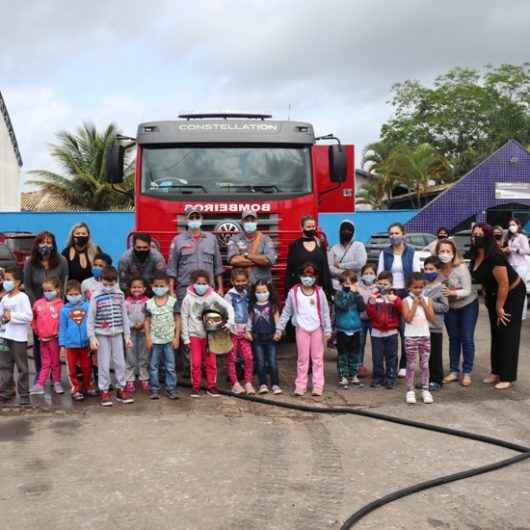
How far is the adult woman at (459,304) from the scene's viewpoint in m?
8.00

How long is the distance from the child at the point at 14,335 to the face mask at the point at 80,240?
92 centimetres

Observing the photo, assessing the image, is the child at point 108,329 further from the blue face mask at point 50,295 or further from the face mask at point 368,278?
the face mask at point 368,278

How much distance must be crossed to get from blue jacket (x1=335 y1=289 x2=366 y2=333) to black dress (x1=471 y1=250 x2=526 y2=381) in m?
1.45

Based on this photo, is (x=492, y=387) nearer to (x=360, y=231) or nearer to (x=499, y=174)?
(x=499, y=174)

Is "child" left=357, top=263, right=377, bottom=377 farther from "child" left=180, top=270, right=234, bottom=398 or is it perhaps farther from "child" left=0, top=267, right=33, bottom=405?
"child" left=0, top=267, right=33, bottom=405

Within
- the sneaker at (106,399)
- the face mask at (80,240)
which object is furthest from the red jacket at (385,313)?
the face mask at (80,240)

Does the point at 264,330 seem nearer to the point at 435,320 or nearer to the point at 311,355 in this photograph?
the point at 311,355

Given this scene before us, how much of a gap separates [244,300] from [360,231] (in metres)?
20.9

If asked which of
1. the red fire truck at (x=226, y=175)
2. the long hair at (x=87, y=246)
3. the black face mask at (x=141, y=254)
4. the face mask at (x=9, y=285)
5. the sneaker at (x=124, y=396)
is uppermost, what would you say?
the red fire truck at (x=226, y=175)

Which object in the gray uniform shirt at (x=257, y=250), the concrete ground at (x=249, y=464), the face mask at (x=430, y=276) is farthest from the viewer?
the gray uniform shirt at (x=257, y=250)

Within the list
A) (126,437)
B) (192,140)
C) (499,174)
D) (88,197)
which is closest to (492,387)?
(126,437)

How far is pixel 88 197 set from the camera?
34.9m

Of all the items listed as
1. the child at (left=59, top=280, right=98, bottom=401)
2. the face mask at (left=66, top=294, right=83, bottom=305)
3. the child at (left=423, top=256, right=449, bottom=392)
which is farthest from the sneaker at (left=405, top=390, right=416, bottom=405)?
the face mask at (left=66, top=294, right=83, bottom=305)

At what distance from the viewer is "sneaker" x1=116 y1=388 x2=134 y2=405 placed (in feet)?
24.1
